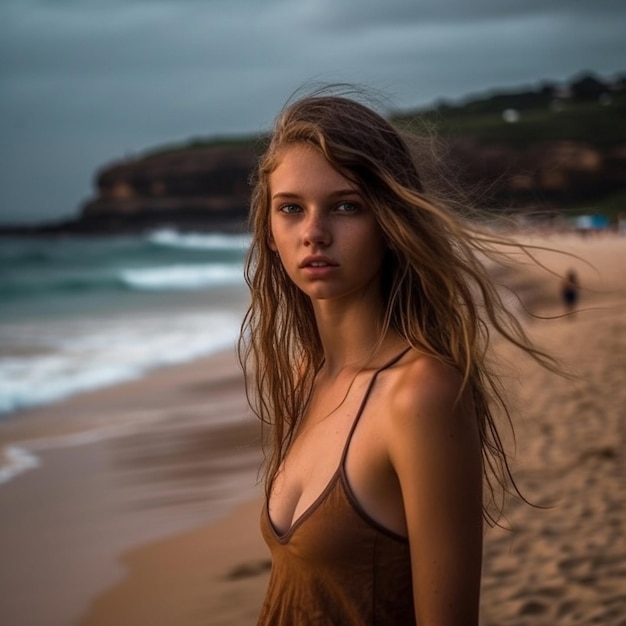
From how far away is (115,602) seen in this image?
16.8 feet

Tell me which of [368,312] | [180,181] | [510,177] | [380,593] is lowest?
[180,181]

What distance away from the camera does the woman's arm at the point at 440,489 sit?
1445 millimetres

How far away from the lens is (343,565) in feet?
5.04

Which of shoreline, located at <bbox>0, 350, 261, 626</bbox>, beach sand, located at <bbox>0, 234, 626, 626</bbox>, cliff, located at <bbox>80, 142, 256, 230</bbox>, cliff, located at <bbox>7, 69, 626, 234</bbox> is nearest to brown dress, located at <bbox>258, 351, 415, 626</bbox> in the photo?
beach sand, located at <bbox>0, 234, 626, 626</bbox>

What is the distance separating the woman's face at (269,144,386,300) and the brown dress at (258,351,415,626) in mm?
174

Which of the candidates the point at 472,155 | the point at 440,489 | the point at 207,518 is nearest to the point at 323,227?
the point at 440,489

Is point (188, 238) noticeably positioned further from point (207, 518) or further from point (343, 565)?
point (343, 565)

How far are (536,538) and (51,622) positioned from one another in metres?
2.53

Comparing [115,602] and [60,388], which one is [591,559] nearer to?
Answer: [115,602]

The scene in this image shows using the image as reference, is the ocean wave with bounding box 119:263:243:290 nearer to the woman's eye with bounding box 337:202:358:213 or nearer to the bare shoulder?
the woman's eye with bounding box 337:202:358:213

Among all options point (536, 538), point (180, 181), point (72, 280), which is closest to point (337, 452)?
point (536, 538)

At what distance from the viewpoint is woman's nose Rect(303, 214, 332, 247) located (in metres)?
1.62

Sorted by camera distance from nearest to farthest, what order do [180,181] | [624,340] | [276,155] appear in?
[276,155], [624,340], [180,181]

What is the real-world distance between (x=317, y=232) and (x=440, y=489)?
47cm
